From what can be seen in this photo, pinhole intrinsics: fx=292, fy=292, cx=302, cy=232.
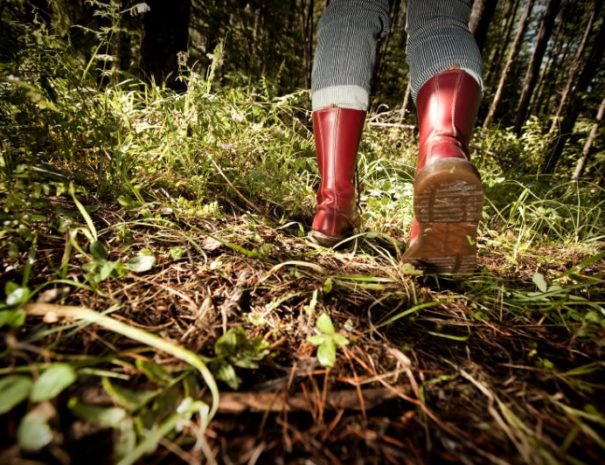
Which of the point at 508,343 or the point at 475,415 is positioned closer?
the point at 475,415

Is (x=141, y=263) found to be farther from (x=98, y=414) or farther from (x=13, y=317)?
(x=98, y=414)

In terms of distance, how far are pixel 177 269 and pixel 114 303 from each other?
0.62ft

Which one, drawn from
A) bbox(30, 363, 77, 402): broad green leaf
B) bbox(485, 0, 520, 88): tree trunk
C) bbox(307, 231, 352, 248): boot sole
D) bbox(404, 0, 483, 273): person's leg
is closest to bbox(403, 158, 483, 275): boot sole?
bbox(404, 0, 483, 273): person's leg

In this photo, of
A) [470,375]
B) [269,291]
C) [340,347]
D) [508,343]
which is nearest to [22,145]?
[269,291]

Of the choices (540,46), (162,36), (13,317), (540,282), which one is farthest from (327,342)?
(540,46)

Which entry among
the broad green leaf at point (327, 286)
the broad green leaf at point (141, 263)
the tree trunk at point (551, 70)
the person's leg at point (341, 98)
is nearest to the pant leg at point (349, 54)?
the person's leg at point (341, 98)

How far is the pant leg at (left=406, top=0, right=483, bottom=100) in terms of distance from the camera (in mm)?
995

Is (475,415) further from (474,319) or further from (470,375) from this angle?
(474,319)

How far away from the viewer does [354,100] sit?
1150 mm

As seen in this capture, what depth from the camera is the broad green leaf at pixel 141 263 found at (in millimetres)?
724

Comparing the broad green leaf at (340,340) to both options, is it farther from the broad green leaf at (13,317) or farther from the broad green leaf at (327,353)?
the broad green leaf at (13,317)

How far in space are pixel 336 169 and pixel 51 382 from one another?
1.04 meters

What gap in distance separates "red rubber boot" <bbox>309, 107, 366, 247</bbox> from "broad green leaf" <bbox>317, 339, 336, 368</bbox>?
1.91 feet

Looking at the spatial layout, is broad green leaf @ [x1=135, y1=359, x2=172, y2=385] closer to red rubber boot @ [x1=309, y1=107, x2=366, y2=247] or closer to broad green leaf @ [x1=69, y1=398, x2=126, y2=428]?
broad green leaf @ [x1=69, y1=398, x2=126, y2=428]
